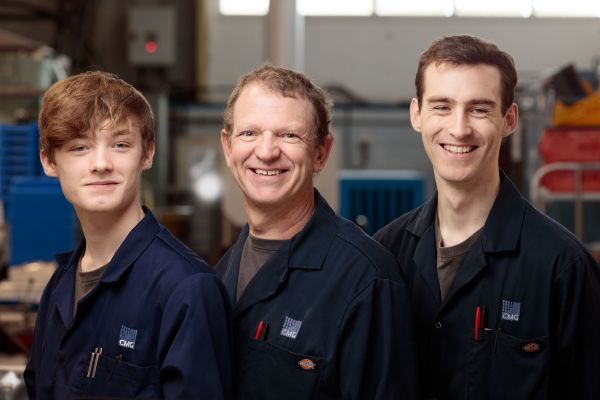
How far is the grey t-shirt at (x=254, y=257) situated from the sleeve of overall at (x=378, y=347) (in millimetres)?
249

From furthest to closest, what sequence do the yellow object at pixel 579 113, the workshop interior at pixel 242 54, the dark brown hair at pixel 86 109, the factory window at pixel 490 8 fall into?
the factory window at pixel 490 8
the workshop interior at pixel 242 54
the yellow object at pixel 579 113
the dark brown hair at pixel 86 109

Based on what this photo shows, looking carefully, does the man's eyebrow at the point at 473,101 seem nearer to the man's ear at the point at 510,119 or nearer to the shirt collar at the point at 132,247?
the man's ear at the point at 510,119

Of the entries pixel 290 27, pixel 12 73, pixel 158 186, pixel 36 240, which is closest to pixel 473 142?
pixel 36 240

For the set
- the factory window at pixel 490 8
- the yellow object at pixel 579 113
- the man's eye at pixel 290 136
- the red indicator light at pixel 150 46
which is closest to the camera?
the man's eye at pixel 290 136

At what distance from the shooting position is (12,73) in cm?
493

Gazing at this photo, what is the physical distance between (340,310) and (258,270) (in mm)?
222

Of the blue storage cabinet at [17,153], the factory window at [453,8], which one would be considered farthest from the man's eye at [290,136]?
the factory window at [453,8]

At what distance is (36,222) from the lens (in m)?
3.89

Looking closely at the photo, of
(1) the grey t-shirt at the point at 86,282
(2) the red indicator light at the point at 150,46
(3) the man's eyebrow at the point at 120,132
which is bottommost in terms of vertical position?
(1) the grey t-shirt at the point at 86,282

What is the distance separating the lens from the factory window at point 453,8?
8984 millimetres

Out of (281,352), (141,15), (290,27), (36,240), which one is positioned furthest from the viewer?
(141,15)

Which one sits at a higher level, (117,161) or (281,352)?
(117,161)

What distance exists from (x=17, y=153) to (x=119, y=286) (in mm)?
3223

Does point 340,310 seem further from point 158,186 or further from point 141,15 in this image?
point 141,15
